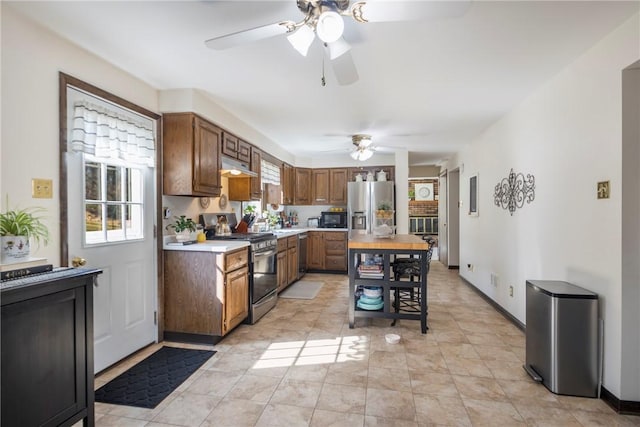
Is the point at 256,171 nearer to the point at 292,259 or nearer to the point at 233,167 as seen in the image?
the point at 233,167

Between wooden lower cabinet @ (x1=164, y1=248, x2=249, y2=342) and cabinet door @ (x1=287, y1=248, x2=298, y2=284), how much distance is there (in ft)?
6.31

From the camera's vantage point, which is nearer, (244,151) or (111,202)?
(111,202)

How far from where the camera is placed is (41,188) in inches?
78.3

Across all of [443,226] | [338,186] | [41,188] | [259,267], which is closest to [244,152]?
[259,267]

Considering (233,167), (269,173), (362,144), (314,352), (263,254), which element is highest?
(362,144)

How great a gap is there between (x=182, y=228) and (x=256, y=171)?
158 centimetres

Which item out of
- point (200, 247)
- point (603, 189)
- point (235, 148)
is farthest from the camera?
point (235, 148)

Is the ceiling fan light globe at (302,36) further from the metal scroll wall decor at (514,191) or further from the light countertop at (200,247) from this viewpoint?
the metal scroll wall decor at (514,191)

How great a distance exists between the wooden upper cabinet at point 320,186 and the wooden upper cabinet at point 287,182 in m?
0.49

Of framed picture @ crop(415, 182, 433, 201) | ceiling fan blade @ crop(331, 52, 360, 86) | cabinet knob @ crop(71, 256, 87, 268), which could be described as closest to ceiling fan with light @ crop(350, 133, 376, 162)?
ceiling fan blade @ crop(331, 52, 360, 86)

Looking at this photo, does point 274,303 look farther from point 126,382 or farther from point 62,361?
point 62,361

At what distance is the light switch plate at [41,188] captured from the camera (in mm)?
1947

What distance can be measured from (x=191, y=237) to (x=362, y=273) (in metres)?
1.83

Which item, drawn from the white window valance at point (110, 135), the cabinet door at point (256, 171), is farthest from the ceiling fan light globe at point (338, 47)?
the cabinet door at point (256, 171)
